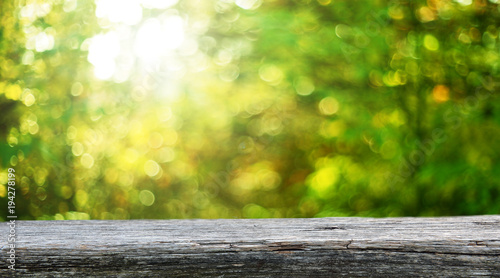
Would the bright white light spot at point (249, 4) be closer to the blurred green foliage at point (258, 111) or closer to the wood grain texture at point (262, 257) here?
the blurred green foliage at point (258, 111)

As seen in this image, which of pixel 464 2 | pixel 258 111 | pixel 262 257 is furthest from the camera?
pixel 258 111

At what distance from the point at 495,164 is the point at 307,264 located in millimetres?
1560

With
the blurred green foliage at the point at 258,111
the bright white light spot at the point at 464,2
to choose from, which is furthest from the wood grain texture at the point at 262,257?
the bright white light spot at the point at 464,2

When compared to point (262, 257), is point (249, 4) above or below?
above

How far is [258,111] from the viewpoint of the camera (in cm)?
234

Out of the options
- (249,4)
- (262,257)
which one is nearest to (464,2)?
(249,4)

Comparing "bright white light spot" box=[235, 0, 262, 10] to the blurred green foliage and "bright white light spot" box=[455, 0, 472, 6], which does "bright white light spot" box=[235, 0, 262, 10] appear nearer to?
the blurred green foliage

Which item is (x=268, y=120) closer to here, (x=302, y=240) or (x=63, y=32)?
(x=63, y=32)

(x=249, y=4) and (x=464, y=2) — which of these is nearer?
(x=464, y=2)

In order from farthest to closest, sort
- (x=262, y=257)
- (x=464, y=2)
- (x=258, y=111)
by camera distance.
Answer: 1. (x=258, y=111)
2. (x=464, y=2)
3. (x=262, y=257)

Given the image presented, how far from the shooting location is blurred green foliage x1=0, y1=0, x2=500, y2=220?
5.92 feet

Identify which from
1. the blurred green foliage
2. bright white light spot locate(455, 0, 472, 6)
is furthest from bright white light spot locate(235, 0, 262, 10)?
bright white light spot locate(455, 0, 472, 6)

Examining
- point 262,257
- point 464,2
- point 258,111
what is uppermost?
point 464,2

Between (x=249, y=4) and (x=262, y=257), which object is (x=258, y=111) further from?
(x=262, y=257)
